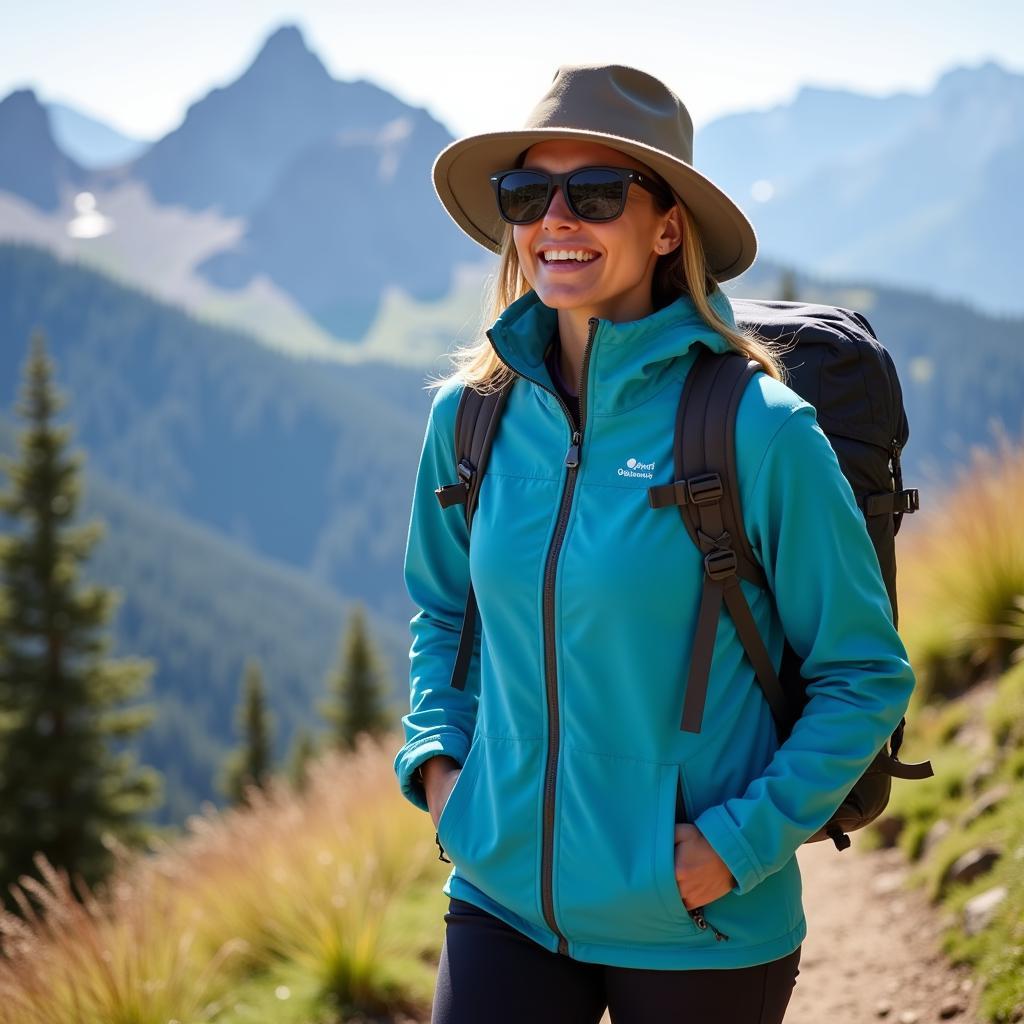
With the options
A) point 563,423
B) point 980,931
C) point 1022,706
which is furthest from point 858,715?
point 1022,706

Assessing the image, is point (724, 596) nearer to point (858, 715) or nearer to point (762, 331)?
point (858, 715)

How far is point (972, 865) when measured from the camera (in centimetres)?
404

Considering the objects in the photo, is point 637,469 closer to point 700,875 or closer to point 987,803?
point 700,875

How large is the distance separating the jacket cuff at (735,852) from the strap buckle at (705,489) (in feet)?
1.58

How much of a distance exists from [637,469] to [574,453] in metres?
0.12

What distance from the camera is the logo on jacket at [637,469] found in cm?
184

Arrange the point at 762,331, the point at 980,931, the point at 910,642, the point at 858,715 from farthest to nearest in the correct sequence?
1. the point at 910,642
2. the point at 980,931
3. the point at 762,331
4. the point at 858,715

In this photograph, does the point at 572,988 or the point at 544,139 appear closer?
the point at 572,988

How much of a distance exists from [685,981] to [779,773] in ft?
1.16

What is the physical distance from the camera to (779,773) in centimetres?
177

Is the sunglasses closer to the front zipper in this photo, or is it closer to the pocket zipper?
the front zipper

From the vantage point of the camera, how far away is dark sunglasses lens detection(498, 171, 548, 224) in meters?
2.07

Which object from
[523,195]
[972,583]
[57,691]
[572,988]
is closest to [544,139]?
[523,195]

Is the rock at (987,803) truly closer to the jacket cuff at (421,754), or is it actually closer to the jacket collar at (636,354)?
the jacket cuff at (421,754)
